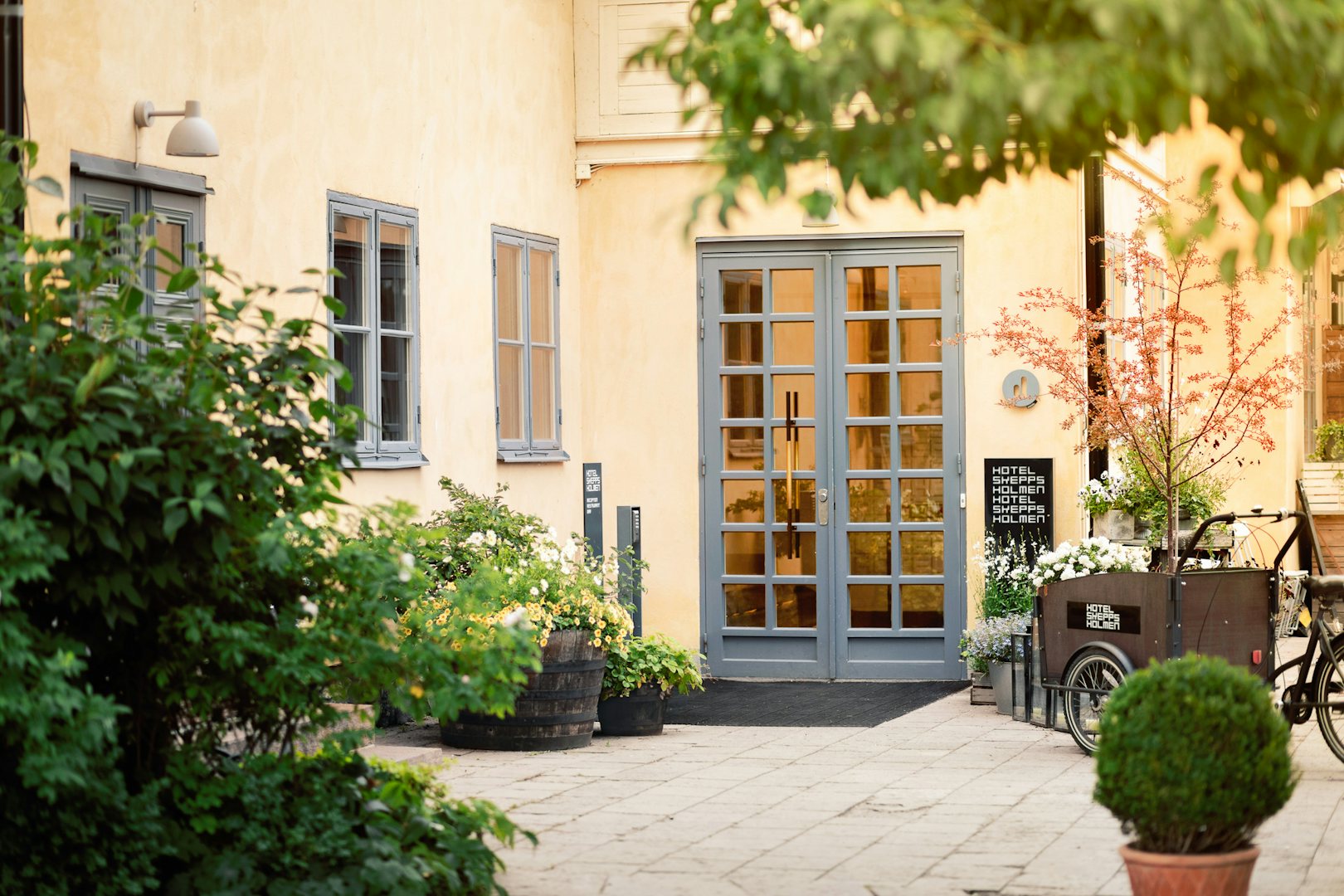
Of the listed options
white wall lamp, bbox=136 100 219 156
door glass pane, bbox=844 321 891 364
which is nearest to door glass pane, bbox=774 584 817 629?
door glass pane, bbox=844 321 891 364

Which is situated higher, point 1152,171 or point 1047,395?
point 1152,171

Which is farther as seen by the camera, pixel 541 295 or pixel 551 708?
pixel 541 295

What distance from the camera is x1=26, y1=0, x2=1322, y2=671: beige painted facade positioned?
30.5ft

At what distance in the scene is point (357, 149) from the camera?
10227mm

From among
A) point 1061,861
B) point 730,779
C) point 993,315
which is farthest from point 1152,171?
point 1061,861

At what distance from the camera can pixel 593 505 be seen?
1186 cm

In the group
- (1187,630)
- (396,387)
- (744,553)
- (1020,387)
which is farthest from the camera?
(744,553)

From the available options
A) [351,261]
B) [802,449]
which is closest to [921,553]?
[802,449]

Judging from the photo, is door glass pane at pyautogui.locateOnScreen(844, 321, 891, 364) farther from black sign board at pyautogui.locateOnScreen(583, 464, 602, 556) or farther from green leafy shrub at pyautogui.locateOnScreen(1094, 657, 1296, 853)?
green leafy shrub at pyautogui.locateOnScreen(1094, 657, 1296, 853)

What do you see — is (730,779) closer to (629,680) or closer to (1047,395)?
(629,680)

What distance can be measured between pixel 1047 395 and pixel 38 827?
29.1 ft

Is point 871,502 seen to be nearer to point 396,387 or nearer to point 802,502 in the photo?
point 802,502

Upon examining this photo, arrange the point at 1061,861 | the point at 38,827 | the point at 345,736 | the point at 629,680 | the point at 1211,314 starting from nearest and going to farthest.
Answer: the point at 38,827 < the point at 345,736 < the point at 1061,861 < the point at 629,680 < the point at 1211,314

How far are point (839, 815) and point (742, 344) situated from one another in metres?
5.90
